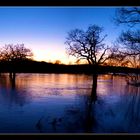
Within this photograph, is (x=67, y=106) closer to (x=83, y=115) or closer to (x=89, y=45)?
(x=83, y=115)

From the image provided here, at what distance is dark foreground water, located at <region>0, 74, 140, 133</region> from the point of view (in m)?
2.02

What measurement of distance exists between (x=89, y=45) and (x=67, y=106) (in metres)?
0.44

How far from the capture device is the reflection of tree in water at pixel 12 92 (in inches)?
79.7

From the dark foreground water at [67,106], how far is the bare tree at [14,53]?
133mm

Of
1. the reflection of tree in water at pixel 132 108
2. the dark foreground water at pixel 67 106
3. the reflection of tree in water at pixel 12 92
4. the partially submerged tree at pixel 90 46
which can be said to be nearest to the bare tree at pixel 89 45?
the partially submerged tree at pixel 90 46

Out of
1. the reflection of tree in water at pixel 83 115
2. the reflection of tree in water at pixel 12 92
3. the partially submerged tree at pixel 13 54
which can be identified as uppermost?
the partially submerged tree at pixel 13 54

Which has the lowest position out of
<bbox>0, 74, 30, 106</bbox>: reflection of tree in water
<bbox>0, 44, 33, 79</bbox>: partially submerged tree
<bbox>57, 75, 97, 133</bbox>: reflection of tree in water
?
<bbox>57, 75, 97, 133</bbox>: reflection of tree in water

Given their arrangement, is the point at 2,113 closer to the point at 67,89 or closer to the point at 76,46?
the point at 67,89

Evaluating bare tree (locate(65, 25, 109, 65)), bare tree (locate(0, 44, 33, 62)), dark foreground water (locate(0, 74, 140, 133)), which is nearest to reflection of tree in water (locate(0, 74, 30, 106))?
dark foreground water (locate(0, 74, 140, 133))

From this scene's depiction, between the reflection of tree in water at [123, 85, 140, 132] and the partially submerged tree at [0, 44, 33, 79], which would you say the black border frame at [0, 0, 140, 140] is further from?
the partially submerged tree at [0, 44, 33, 79]

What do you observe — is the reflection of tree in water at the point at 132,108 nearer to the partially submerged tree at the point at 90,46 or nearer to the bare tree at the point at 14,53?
the partially submerged tree at the point at 90,46

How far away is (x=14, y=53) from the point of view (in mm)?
2070
